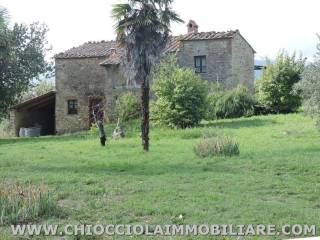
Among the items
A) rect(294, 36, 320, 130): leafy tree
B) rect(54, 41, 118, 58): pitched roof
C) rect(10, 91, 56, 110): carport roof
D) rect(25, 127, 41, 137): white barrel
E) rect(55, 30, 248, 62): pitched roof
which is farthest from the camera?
rect(10, 91, 56, 110): carport roof

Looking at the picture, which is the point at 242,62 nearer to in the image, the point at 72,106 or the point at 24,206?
the point at 72,106

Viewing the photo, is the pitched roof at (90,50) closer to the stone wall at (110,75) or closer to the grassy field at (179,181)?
the stone wall at (110,75)

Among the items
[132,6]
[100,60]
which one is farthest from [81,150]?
[100,60]

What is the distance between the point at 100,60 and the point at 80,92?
9.22 ft

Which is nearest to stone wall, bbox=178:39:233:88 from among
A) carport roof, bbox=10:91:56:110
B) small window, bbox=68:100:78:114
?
small window, bbox=68:100:78:114

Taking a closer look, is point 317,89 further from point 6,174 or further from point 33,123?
point 33,123

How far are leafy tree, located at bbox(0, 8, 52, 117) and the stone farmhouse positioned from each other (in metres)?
2.39

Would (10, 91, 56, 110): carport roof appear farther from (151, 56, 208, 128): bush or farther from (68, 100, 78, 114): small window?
(151, 56, 208, 128): bush

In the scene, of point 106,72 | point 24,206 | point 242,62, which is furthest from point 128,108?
point 24,206

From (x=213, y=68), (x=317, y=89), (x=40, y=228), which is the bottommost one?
(x=40, y=228)

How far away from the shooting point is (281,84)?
31500 millimetres

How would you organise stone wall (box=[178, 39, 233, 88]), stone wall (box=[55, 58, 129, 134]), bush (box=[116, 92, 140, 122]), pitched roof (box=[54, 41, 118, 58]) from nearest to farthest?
bush (box=[116, 92, 140, 122]) → stone wall (box=[178, 39, 233, 88]) → stone wall (box=[55, 58, 129, 134]) → pitched roof (box=[54, 41, 118, 58])

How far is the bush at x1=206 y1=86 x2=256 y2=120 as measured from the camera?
1267 inches

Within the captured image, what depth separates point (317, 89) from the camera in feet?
57.9
